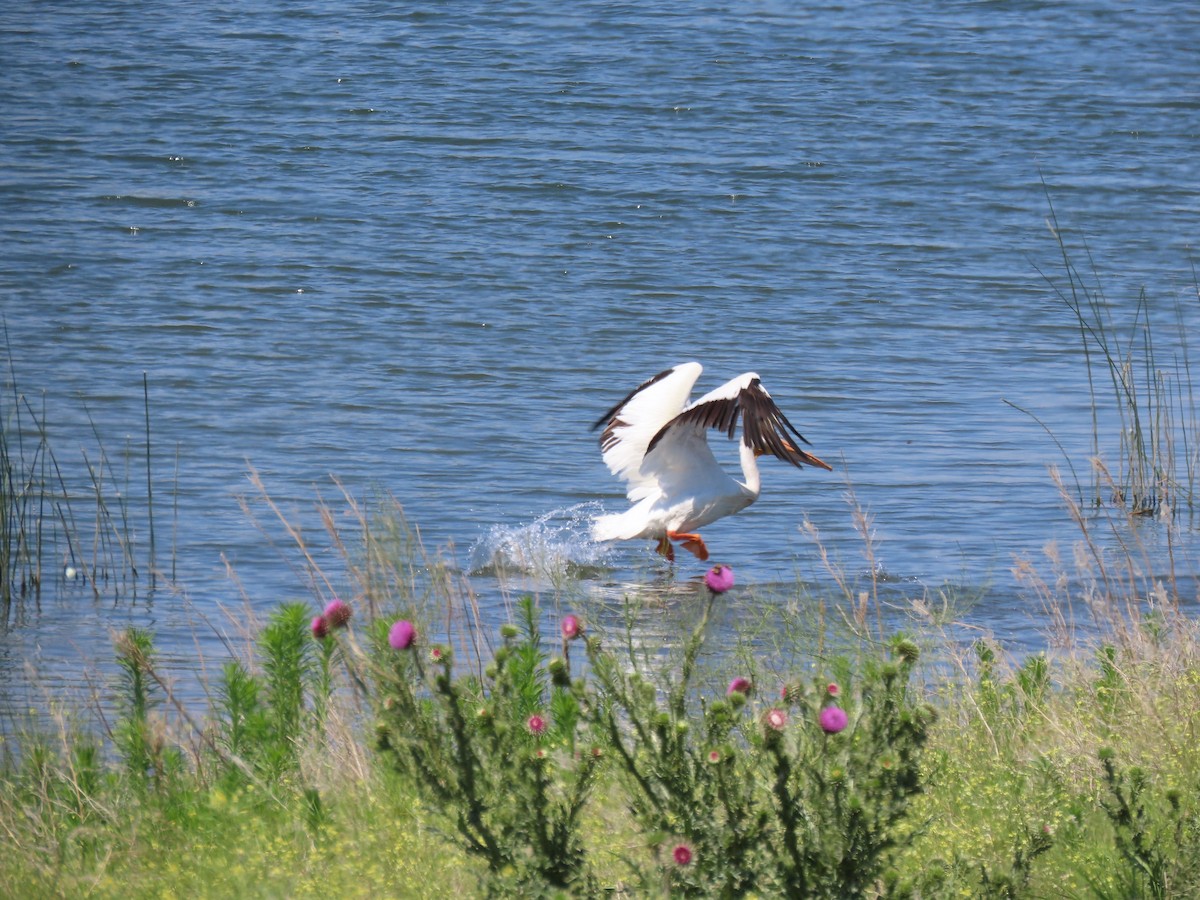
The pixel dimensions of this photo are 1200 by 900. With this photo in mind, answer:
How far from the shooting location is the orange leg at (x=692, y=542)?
8.28 m

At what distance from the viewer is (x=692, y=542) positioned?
848 centimetres

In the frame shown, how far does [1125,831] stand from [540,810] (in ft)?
3.98

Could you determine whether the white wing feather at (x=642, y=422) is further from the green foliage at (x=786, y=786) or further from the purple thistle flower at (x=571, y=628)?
the purple thistle flower at (x=571, y=628)

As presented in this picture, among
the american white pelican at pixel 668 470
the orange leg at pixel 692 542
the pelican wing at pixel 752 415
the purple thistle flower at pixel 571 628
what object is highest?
the purple thistle flower at pixel 571 628

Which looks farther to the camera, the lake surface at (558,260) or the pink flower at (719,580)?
the lake surface at (558,260)

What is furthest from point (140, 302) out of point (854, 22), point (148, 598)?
point (854, 22)

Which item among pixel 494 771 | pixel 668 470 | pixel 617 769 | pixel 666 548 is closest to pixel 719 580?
pixel 494 771

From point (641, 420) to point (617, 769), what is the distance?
4853 millimetres

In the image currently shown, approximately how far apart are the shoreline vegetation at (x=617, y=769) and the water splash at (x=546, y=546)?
176 centimetres

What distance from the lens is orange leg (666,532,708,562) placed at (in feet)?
27.2

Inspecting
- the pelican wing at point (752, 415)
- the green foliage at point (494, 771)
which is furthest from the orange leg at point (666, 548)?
the green foliage at point (494, 771)

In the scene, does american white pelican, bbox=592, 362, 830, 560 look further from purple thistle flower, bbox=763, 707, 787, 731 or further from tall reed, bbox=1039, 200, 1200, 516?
purple thistle flower, bbox=763, 707, 787, 731

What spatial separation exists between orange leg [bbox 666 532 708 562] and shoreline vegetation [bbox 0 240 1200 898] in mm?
2305

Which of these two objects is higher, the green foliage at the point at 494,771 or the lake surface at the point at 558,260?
the green foliage at the point at 494,771
